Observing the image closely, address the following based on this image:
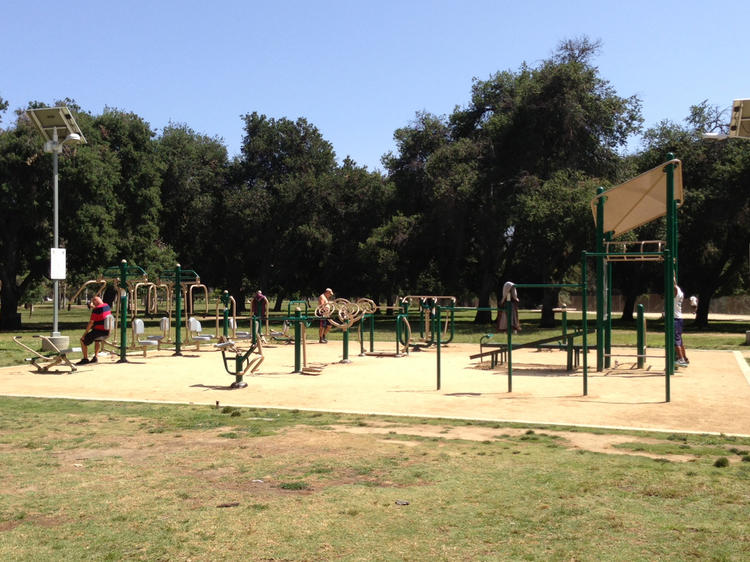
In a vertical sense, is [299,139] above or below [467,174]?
above

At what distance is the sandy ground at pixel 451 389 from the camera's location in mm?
9562

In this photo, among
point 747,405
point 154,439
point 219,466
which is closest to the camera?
point 219,466

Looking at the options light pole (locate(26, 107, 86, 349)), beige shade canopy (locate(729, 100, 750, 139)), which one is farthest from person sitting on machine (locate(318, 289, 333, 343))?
A: beige shade canopy (locate(729, 100, 750, 139))

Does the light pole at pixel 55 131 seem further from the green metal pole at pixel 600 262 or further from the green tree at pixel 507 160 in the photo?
the green tree at pixel 507 160

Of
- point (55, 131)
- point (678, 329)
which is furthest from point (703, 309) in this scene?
point (55, 131)

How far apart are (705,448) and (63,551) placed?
5.82 m

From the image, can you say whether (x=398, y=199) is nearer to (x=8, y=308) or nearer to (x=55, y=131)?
(x=8, y=308)

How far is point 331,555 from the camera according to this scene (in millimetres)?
4301

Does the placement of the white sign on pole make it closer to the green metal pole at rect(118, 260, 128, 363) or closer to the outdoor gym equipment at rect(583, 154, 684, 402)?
the green metal pole at rect(118, 260, 128, 363)

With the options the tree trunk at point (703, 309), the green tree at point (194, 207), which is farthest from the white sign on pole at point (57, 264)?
the tree trunk at point (703, 309)

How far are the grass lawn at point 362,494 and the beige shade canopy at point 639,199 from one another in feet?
22.1

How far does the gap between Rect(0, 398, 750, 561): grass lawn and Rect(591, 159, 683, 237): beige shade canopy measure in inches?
266

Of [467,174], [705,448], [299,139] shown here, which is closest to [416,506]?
[705,448]

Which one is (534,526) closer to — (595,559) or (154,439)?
(595,559)
